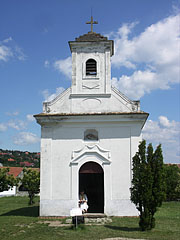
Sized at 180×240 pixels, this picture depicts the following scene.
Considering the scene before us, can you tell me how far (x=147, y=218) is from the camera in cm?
1129

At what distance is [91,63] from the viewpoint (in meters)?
17.4

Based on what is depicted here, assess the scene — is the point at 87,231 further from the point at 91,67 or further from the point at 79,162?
the point at 91,67

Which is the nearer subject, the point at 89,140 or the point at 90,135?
the point at 89,140

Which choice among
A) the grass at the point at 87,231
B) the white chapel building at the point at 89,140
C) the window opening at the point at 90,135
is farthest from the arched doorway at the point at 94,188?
the grass at the point at 87,231

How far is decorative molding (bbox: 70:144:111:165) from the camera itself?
15.7 m

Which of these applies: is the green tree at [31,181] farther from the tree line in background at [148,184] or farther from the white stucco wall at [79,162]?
the tree line in background at [148,184]

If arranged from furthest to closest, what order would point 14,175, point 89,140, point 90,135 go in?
point 14,175 < point 90,135 < point 89,140

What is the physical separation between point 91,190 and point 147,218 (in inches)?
305

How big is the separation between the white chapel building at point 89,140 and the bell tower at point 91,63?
60 mm

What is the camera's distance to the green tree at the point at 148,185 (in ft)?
36.7

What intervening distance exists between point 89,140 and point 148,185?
576cm

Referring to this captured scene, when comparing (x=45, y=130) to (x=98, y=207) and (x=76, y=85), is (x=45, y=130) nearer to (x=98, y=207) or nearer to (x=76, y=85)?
(x=76, y=85)

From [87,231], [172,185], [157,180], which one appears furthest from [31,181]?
[157,180]

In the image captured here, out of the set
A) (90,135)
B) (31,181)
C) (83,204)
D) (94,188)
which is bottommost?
(83,204)
